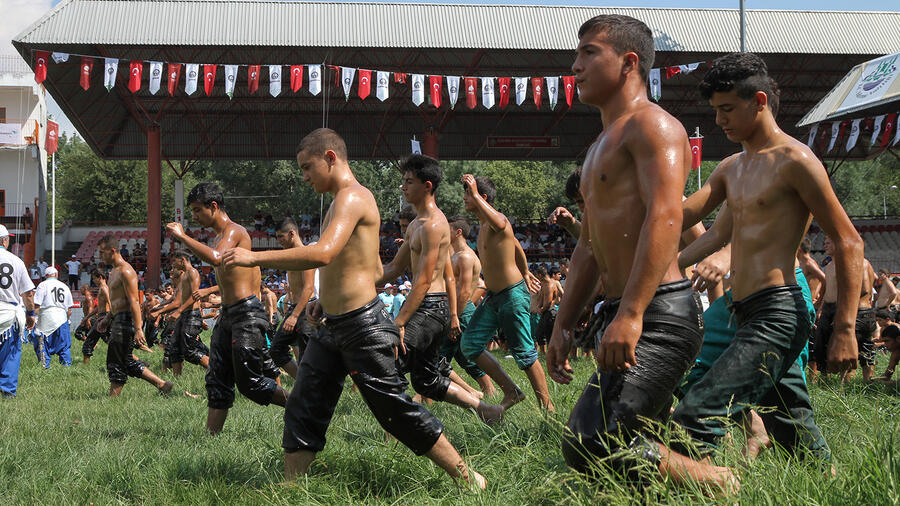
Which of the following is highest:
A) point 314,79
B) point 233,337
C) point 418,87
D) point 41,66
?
point 41,66

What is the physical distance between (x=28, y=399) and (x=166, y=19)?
20.7 meters

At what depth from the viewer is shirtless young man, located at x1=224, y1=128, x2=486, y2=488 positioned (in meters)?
4.01

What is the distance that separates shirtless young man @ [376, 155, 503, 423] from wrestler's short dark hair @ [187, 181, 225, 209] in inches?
58.0

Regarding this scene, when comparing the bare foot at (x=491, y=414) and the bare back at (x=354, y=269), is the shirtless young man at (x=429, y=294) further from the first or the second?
the bare back at (x=354, y=269)

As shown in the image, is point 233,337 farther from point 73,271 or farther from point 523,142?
point 523,142

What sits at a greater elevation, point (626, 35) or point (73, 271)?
point (626, 35)

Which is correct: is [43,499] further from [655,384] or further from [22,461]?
[655,384]

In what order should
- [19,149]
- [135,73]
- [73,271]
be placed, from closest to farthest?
[135,73]
[73,271]
[19,149]

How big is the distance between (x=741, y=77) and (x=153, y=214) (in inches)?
1166

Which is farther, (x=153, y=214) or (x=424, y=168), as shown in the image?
(x=153, y=214)

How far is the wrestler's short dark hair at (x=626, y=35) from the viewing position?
302cm

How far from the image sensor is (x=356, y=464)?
14.5ft

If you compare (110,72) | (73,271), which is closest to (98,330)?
(110,72)

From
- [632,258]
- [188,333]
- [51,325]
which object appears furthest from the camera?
[51,325]
